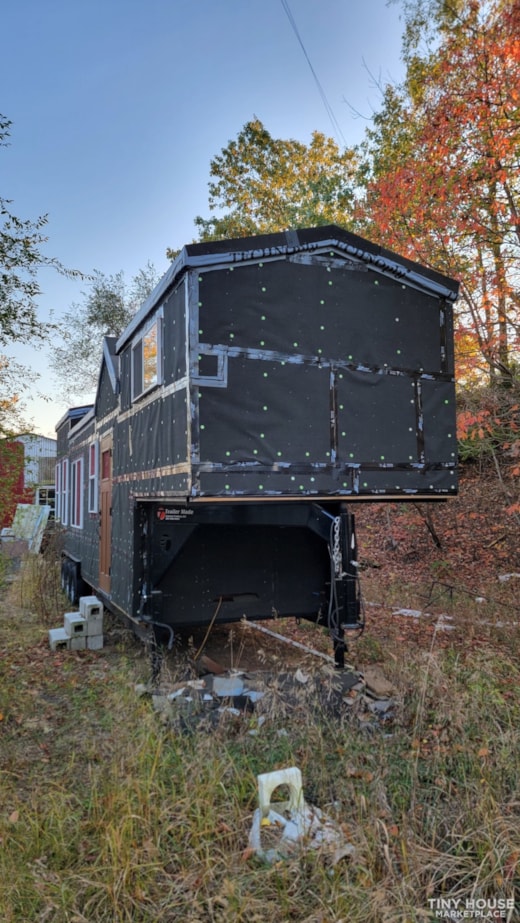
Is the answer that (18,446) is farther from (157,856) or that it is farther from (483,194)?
(483,194)

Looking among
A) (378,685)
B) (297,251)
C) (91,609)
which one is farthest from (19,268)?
(378,685)

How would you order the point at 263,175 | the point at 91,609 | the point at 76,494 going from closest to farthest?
the point at 91,609, the point at 76,494, the point at 263,175

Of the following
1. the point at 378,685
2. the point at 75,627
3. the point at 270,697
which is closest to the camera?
the point at 270,697

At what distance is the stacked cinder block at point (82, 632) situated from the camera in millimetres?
7355

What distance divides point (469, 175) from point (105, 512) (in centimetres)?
800

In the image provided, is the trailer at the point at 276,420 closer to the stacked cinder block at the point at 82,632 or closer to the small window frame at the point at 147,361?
the small window frame at the point at 147,361

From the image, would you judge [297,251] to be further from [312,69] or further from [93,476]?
[312,69]

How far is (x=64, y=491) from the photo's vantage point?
12.9 metres

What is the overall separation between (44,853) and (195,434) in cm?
286

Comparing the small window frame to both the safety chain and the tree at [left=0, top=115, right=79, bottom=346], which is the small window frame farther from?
the safety chain

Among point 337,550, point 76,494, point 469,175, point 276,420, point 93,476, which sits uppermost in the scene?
point 469,175

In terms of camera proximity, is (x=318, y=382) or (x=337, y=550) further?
(x=337, y=550)

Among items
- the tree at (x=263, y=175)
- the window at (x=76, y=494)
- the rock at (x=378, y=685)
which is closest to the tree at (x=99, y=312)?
the tree at (x=263, y=175)

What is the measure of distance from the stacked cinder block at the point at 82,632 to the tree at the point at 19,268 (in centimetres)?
367
